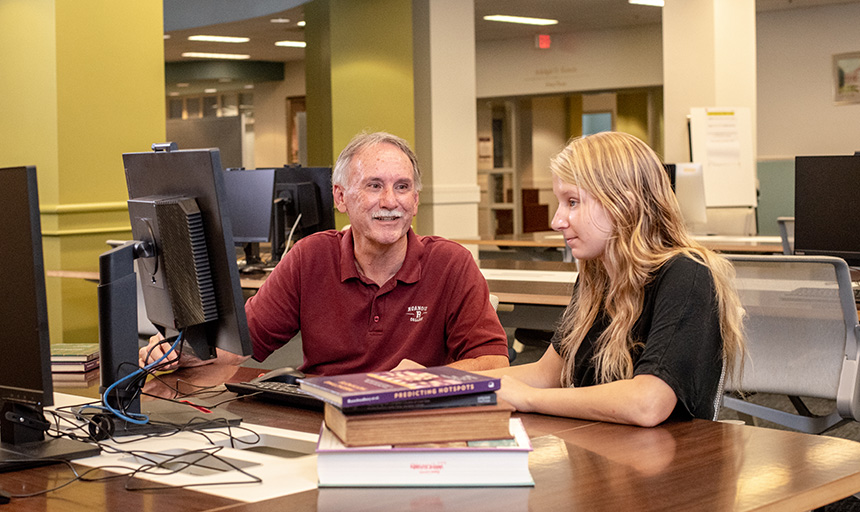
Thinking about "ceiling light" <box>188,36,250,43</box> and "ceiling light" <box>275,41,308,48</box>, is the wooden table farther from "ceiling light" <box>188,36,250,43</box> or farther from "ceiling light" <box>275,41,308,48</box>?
"ceiling light" <box>275,41,308,48</box>

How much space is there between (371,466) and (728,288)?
2.54ft

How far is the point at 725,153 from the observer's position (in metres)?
8.09

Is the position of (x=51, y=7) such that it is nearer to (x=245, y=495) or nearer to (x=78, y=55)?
(x=78, y=55)

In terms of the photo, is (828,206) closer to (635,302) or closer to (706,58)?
(635,302)

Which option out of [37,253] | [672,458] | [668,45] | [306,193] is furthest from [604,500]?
[668,45]

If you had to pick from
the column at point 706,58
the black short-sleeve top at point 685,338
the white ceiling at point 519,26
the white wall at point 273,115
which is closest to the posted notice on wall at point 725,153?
the column at point 706,58

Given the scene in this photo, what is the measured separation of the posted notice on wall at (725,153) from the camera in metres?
7.91

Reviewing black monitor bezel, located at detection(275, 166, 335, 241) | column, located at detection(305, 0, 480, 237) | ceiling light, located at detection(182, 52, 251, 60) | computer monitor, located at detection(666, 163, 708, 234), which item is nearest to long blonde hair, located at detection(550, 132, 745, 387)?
black monitor bezel, located at detection(275, 166, 335, 241)

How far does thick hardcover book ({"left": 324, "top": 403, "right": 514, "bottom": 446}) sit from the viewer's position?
1.09 meters

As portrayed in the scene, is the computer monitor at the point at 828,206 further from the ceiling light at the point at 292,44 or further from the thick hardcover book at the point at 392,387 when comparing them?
the ceiling light at the point at 292,44

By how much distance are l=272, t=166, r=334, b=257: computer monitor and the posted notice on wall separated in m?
4.24

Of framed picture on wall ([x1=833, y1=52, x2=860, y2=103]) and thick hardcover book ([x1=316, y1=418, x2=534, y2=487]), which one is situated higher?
framed picture on wall ([x1=833, y1=52, x2=860, y2=103])

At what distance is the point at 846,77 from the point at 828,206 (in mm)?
8014

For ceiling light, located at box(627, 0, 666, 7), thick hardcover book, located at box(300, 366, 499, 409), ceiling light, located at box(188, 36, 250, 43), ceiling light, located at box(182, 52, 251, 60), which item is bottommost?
thick hardcover book, located at box(300, 366, 499, 409)
